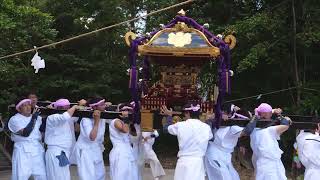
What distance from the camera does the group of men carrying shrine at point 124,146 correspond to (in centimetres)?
633

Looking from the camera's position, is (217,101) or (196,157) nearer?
(196,157)

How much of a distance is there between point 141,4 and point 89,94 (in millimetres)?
4800

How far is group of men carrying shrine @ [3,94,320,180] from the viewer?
633 cm

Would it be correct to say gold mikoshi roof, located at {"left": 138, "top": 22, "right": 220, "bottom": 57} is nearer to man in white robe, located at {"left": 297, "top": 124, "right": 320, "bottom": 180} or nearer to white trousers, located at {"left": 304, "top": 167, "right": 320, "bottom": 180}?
man in white robe, located at {"left": 297, "top": 124, "right": 320, "bottom": 180}

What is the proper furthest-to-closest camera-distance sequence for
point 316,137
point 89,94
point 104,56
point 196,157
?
point 104,56, point 89,94, point 316,137, point 196,157

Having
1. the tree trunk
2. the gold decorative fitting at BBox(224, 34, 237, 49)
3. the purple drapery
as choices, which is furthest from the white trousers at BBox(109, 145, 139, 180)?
the tree trunk

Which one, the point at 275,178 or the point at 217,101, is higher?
the point at 217,101

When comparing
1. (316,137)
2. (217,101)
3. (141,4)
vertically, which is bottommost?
(316,137)

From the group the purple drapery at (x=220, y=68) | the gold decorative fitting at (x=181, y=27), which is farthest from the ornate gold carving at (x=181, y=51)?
the gold decorative fitting at (x=181, y=27)

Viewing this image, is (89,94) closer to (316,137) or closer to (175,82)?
(175,82)

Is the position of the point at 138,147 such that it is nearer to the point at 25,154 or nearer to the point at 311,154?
the point at 25,154

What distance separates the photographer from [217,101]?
7.16m

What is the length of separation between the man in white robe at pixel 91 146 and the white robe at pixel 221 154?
160 cm

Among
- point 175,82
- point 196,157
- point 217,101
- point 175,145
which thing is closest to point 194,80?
point 175,82
